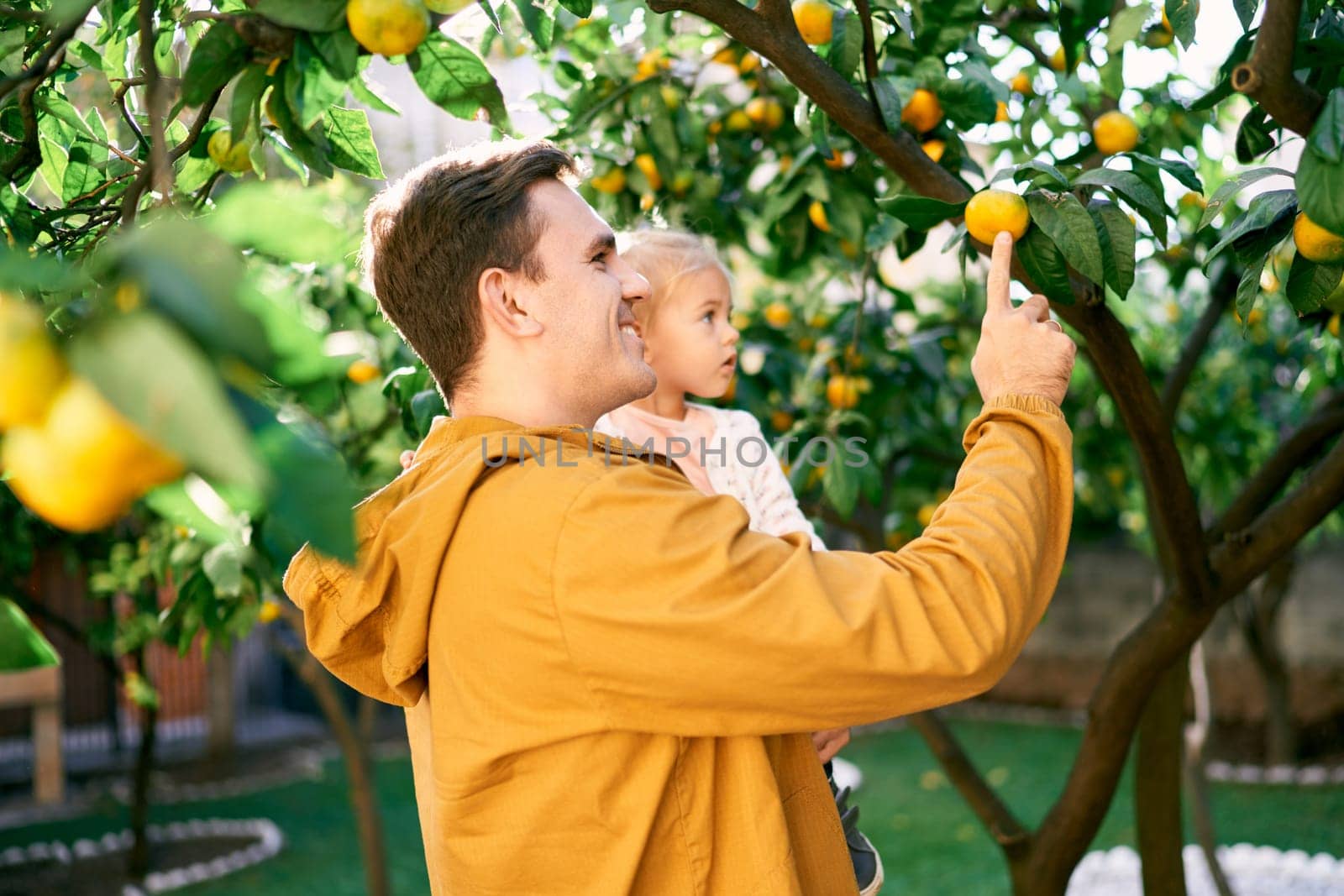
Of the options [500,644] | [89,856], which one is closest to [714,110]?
[500,644]

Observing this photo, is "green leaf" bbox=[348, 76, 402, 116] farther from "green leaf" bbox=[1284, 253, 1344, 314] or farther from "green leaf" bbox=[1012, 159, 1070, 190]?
"green leaf" bbox=[1284, 253, 1344, 314]

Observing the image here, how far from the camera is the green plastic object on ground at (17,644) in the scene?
2.61 ft

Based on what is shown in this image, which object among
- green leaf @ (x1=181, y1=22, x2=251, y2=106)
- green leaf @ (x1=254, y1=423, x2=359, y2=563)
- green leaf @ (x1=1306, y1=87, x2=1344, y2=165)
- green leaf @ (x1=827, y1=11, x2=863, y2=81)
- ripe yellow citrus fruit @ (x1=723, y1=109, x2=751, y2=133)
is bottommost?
green leaf @ (x1=254, y1=423, x2=359, y2=563)

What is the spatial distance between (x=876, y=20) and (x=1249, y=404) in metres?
4.12

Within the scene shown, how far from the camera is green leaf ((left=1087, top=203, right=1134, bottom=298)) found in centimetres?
130

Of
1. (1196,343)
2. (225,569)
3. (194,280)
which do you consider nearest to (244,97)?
(194,280)

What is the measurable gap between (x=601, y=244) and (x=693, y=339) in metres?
0.97

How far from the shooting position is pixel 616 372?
136cm

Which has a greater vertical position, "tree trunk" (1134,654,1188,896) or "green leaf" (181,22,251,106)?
"green leaf" (181,22,251,106)

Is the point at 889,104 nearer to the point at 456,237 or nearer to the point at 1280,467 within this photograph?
the point at 456,237

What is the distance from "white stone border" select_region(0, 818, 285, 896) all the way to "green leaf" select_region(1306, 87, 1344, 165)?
18.2 feet

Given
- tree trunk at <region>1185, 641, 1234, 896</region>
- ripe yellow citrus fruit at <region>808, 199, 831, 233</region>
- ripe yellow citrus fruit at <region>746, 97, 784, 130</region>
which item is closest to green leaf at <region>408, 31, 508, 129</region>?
ripe yellow citrus fruit at <region>808, 199, 831, 233</region>

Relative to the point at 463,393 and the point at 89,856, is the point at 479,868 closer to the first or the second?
the point at 463,393

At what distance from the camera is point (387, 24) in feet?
3.38
